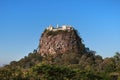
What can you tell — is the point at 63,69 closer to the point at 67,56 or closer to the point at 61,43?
the point at 67,56

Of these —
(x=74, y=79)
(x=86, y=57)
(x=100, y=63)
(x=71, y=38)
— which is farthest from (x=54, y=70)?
(x=71, y=38)

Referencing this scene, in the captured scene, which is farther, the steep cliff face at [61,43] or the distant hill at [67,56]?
the steep cliff face at [61,43]

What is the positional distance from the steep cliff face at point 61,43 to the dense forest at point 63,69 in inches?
88.8

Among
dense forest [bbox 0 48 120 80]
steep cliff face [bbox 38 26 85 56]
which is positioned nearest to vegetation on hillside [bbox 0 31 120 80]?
dense forest [bbox 0 48 120 80]

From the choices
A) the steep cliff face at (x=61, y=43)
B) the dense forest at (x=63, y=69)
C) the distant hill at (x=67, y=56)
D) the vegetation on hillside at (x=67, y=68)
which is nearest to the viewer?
the dense forest at (x=63, y=69)

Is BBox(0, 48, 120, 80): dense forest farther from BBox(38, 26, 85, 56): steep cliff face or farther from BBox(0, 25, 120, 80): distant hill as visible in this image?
BBox(38, 26, 85, 56): steep cliff face

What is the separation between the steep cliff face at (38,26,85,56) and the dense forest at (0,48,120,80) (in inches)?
88.8

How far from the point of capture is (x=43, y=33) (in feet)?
375

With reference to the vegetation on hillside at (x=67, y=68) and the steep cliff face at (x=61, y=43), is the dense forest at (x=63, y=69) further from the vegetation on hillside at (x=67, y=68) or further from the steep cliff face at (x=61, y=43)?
the steep cliff face at (x=61, y=43)

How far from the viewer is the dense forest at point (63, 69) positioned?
5156 centimetres

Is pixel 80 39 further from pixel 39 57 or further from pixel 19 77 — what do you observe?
pixel 19 77

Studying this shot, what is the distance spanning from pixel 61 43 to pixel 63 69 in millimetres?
51950

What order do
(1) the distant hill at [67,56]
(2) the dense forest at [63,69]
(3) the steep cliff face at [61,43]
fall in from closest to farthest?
(2) the dense forest at [63,69]
(1) the distant hill at [67,56]
(3) the steep cliff face at [61,43]

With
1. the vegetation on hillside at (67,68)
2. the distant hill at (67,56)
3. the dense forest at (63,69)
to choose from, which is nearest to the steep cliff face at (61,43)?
the distant hill at (67,56)
